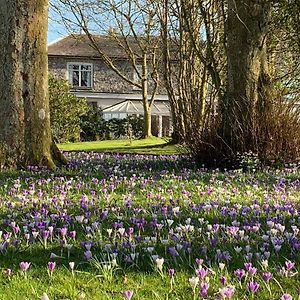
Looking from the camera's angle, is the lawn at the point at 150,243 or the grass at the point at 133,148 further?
the grass at the point at 133,148

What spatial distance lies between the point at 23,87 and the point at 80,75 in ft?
129

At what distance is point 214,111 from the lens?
1142 cm

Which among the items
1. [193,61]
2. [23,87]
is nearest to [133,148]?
[193,61]

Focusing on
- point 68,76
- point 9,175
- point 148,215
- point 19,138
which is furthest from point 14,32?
point 68,76

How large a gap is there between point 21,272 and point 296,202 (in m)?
3.41

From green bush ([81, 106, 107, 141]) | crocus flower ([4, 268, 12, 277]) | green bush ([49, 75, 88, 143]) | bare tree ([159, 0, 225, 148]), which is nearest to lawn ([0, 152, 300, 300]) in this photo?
crocus flower ([4, 268, 12, 277])

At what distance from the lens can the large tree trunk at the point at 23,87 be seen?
373 inches

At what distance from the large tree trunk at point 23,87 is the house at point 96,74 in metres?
36.1

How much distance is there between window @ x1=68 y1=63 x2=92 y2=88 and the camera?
47875 millimetres

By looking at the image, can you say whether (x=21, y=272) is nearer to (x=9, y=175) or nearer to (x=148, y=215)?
(x=148, y=215)

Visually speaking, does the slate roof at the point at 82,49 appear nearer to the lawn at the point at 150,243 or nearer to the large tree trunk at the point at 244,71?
the large tree trunk at the point at 244,71

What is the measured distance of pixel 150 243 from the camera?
371 cm

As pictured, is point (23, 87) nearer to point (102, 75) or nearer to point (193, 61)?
point (193, 61)

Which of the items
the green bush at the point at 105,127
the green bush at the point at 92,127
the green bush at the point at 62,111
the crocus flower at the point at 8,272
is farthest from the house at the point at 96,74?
the crocus flower at the point at 8,272
